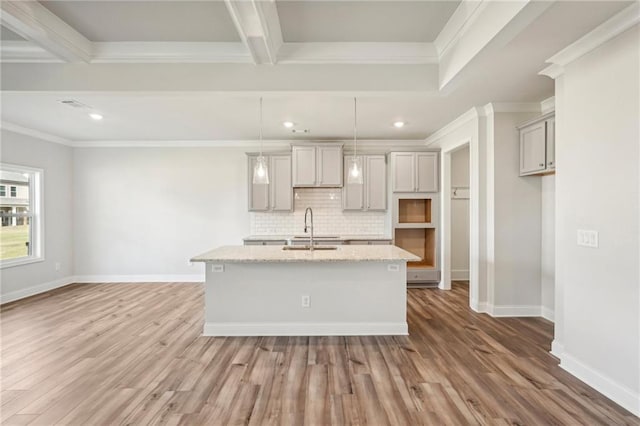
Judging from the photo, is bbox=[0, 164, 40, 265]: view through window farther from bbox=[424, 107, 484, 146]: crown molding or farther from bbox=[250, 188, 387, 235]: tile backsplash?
bbox=[424, 107, 484, 146]: crown molding

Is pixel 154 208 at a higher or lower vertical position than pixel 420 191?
lower

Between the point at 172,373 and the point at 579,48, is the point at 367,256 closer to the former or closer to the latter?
the point at 172,373

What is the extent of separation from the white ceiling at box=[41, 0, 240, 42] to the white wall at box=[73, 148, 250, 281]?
320 centimetres

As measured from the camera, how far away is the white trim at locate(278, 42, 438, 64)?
2.99 m

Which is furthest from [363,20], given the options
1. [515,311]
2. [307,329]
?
[515,311]

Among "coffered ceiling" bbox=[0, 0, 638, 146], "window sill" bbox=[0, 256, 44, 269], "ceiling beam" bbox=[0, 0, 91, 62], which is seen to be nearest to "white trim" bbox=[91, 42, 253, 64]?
"coffered ceiling" bbox=[0, 0, 638, 146]

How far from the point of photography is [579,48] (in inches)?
95.2

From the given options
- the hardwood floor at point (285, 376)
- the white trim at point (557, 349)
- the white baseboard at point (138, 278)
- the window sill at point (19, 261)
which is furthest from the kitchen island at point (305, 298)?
the window sill at point (19, 261)

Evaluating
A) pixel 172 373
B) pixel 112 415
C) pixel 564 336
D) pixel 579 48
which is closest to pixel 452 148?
pixel 579 48

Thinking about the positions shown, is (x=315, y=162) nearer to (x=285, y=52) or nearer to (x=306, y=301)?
(x=285, y=52)

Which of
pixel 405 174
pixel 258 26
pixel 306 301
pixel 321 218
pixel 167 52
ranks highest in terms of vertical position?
pixel 167 52

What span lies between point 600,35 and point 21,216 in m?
7.55

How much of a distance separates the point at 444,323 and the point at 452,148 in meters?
2.75

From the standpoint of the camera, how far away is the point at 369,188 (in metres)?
5.73
